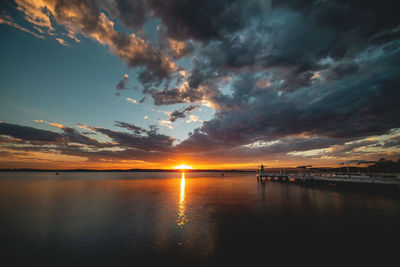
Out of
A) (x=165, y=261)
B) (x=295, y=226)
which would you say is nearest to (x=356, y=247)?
(x=295, y=226)

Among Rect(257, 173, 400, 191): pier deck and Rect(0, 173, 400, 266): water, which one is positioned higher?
Rect(257, 173, 400, 191): pier deck

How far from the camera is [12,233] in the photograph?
15875mm

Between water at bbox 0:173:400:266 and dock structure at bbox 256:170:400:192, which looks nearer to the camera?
water at bbox 0:173:400:266

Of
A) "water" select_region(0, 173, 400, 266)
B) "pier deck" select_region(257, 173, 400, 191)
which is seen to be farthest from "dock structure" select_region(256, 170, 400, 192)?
"water" select_region(0, 173, 400, 266)

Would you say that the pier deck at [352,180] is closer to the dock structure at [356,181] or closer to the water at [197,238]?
the dock structure at [356,181]

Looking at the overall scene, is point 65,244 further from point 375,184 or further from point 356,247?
point 375,184

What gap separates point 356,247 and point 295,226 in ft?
17.6

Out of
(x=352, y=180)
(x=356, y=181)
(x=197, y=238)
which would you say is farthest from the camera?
(x=352, y=180)

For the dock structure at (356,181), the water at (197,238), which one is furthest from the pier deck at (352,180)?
the water at (197,238)

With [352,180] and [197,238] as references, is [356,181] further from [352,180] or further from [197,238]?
[197,238]

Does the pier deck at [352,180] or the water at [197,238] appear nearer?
the water at [197,238]

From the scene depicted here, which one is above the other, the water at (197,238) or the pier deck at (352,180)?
the pier deck at (352,180)

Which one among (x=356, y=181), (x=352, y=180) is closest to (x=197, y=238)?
(x=356, y=181)

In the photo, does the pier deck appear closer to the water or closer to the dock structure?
the dock structure
